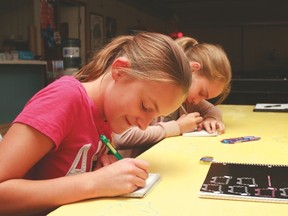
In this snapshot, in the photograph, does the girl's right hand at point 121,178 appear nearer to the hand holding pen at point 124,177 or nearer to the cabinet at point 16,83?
the hand holding pen at point 124,177

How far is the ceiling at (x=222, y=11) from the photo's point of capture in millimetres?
7785

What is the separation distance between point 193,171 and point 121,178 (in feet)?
0.83

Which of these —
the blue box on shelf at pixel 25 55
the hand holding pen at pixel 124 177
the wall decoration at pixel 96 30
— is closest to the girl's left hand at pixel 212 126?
the hand holding pen at pixel 124 177

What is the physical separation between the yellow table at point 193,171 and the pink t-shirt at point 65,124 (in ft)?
0.55

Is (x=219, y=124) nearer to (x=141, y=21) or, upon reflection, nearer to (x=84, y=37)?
(x=84, y=37)

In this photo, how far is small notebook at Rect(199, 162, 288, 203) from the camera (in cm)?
72

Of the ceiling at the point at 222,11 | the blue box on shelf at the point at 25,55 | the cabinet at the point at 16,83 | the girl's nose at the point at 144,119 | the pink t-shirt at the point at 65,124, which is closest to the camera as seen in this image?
the pink t-shirt at the point at 65,124

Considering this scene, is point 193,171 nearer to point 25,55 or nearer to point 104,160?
point 104,160

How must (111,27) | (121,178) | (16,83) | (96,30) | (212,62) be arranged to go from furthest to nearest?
(111,27)
(96,30)
(16,83)
(212,62)
(121,178)

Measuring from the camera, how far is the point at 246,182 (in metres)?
0.79

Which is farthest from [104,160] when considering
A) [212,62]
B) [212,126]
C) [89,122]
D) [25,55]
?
[25,55]

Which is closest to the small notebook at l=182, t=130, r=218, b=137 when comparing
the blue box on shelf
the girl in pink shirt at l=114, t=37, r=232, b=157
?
the girl in pink shirt at l=114, t=37, r=232, b=157

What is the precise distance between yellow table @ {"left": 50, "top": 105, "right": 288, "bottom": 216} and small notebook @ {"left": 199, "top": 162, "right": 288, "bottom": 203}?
0.06 ft

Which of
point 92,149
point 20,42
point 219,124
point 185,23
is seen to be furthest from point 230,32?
point 92,149
